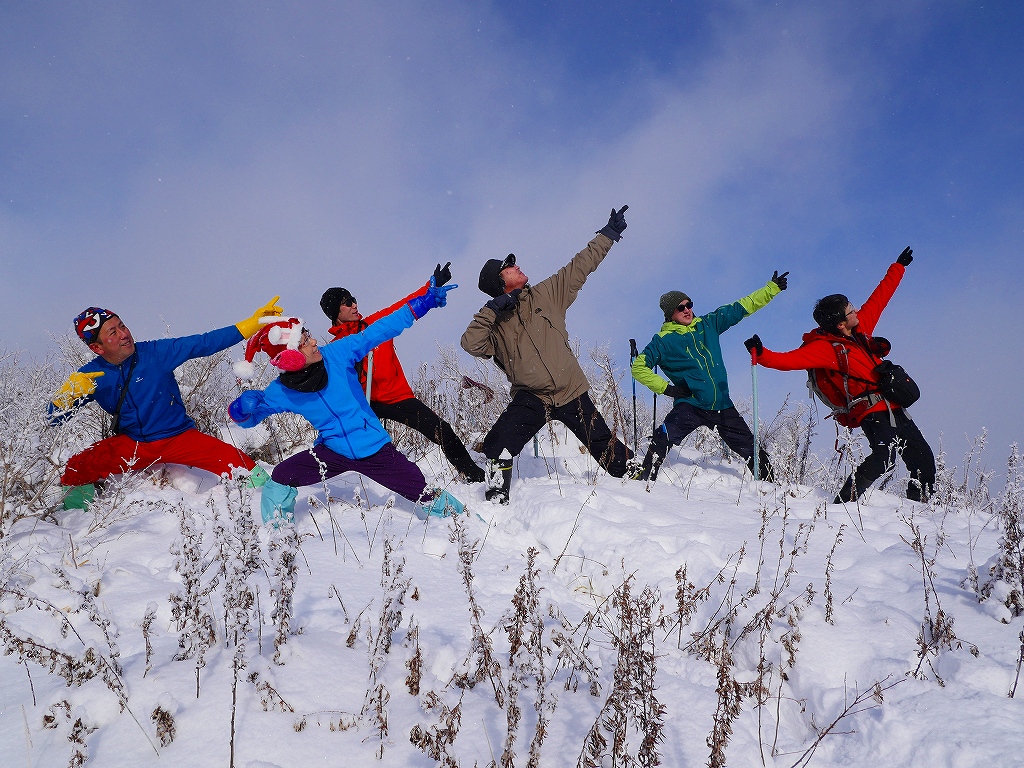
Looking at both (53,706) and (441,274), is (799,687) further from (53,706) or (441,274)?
(441,274)

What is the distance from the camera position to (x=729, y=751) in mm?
1692

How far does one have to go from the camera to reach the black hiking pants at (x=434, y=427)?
192 inches

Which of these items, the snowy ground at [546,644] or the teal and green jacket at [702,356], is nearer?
the snowy ground at [546,644]

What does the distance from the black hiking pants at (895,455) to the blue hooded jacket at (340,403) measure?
12.3 ft

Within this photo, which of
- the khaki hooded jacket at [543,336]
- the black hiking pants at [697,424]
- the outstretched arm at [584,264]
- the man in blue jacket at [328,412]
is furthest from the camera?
the black hiking pants at [697,424]

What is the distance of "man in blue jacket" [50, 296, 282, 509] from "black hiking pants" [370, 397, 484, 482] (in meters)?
1.27

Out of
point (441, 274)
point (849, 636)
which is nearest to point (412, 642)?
point (849, 636)

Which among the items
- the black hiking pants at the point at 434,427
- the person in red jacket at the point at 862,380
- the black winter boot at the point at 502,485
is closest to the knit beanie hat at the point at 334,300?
the black hiking pants at the point at 434,427

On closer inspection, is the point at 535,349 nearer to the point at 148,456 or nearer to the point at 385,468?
the point at 385,468

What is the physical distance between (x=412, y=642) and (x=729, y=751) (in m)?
1.16

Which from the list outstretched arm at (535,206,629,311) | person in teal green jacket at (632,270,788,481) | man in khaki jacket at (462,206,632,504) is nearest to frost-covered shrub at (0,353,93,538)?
man in khaki jacket at (462,206,632,504)

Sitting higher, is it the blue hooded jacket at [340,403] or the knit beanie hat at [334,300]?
the knit beanie hat at [334,300]

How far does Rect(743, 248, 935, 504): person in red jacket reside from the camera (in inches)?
177

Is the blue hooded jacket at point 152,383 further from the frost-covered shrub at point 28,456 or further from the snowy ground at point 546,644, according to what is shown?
the snowy ground at point 546,644
